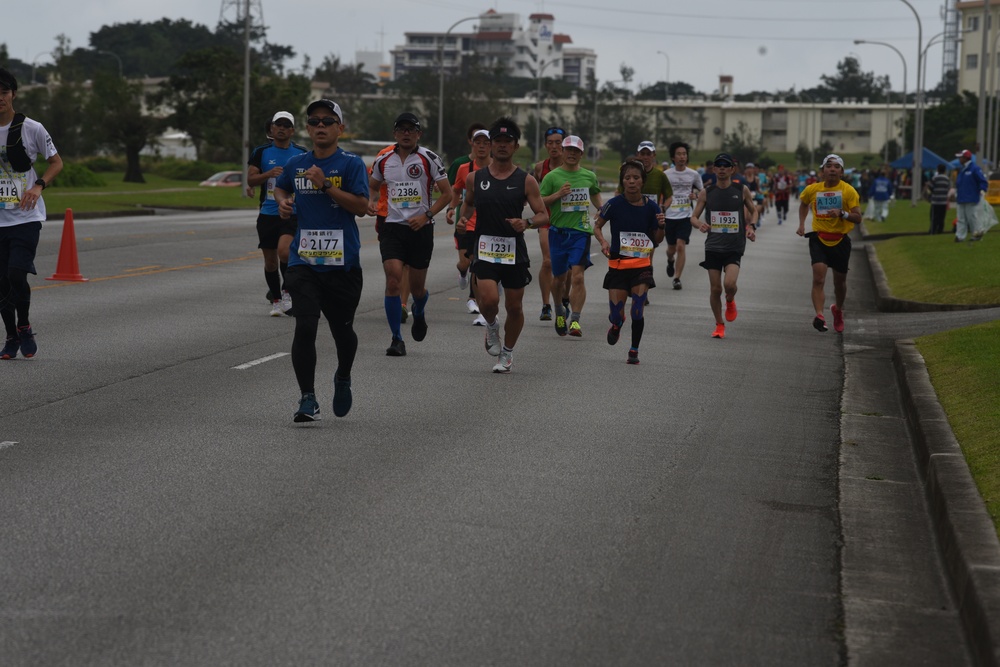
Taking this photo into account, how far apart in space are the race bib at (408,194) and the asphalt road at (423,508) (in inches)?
50.6

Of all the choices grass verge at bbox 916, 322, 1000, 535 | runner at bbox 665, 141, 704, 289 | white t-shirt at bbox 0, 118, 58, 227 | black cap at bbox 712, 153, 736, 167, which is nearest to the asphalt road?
grass verge at bbox 916, 322, 1000, 535

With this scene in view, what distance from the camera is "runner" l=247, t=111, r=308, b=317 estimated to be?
15188mm

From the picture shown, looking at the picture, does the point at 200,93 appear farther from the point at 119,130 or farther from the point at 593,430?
the point at 593,430

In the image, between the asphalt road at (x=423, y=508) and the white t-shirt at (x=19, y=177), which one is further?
the white t-shirt at (x=19, y=177)

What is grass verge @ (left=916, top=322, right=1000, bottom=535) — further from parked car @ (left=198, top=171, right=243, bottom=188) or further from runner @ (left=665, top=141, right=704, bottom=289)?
parked car @ (left=198, top=171, right=243, bottom=188)

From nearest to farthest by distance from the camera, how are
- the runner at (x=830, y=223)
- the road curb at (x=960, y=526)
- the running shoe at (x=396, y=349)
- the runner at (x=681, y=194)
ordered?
the road curb at (x=960, y=526)
the running shoe at (x=396, y=349)
the runner at (x=830, y=223)
the runner at (x=681, y=194)

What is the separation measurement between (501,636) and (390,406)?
5213 mm

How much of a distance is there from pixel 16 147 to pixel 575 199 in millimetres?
5595

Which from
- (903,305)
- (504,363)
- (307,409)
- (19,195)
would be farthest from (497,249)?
(903,305)

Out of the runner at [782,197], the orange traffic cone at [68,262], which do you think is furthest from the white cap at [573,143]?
the runner at [782,197]

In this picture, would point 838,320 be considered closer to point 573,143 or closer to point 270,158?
point 573,143

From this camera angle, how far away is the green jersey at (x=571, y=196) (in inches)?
601

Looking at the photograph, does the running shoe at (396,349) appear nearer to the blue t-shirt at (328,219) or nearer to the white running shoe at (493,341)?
the white running shoe at (493,341)

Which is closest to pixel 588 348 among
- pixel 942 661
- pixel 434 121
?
pixel 942 661
